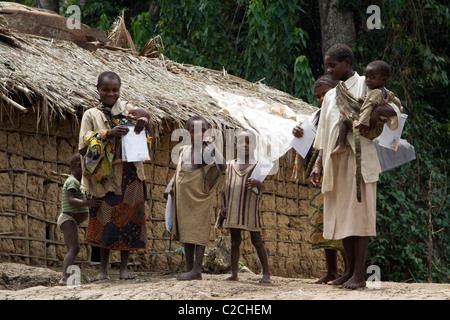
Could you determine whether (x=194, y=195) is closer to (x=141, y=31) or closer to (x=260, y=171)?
(x=260, y=171)

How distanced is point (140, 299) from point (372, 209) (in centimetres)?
168

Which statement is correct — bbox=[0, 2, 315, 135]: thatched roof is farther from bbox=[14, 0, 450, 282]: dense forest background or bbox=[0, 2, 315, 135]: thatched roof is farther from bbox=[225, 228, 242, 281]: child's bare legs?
bbox=[225, 228, 242, 281]: child's bare legs


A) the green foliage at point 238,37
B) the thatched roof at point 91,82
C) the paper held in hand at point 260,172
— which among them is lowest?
the paper held in hand at point 260,172

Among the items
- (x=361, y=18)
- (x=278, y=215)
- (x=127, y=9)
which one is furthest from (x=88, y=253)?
(x=127, y=9)

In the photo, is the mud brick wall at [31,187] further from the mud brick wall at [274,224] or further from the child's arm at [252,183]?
the child's arm at [252,183]

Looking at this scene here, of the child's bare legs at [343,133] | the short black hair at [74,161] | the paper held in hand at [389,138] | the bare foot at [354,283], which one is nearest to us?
the bare foot at [354,283]

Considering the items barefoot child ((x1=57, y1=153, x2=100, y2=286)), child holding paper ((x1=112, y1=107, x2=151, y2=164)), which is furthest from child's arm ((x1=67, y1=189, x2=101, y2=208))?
child holding paper ((x1=112, y1=107, x2=151, y2=164))

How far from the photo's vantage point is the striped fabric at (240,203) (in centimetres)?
614

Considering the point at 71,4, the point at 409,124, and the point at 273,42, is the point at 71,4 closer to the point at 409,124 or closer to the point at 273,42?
the point at 273,42

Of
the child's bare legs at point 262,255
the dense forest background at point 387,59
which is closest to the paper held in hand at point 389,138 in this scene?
the child's bare legs at point 262,255

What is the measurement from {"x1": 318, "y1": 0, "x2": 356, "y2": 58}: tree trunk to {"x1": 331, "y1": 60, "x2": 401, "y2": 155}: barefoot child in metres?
7.90

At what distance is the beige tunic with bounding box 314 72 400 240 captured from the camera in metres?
5.02

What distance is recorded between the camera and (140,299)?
451 centimetres

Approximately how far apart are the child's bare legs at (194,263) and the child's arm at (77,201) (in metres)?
0.80
